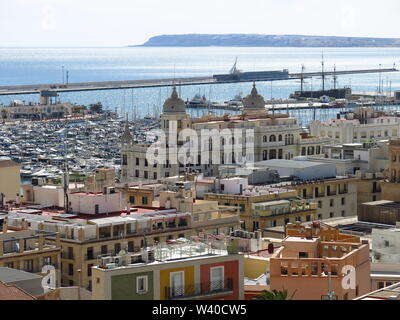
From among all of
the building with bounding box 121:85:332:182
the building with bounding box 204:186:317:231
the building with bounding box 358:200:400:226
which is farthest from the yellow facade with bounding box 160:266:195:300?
the building with bounding box 121:85:332:182

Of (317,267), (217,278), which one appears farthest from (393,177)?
(217,278)

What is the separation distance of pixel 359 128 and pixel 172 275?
1849 inches

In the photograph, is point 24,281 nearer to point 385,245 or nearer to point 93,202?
point 93,202

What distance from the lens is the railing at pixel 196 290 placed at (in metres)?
20.4

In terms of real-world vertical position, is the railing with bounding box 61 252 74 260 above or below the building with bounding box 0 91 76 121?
below

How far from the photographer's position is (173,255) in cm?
2127

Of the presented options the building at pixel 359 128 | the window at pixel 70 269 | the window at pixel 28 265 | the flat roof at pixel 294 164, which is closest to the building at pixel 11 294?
the window at pixel 28 265

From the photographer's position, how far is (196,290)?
2070cm

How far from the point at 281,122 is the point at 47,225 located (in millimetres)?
35017

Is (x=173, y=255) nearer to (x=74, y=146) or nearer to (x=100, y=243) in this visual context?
(x=100, y=243)

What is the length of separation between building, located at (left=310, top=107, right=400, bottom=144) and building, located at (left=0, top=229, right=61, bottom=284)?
38895 mm

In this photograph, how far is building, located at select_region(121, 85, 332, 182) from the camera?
56.9m

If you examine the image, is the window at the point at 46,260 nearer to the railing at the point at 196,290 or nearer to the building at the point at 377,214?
the railing at the point at 196,290

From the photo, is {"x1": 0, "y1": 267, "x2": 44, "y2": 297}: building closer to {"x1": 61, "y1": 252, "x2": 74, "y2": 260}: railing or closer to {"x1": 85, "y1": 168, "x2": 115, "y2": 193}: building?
{"x1": 61, "y1": 252, "x2": 74, "y2": 260}: railing
